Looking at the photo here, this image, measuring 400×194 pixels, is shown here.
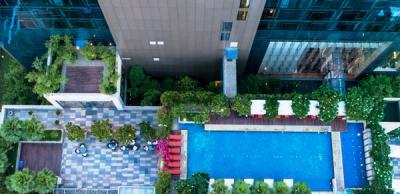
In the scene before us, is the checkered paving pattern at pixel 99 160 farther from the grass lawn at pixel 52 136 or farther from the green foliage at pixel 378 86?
the green foliage at pixel 378 86

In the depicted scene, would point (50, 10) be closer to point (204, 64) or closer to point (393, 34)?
point (204, 64)

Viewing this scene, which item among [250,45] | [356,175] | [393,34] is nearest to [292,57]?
[250,45]

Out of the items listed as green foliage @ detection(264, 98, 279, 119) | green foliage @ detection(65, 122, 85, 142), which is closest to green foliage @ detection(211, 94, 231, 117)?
green foliage @ detection(264, 98, 279, 119)

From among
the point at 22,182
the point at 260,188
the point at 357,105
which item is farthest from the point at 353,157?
the point at 22,182

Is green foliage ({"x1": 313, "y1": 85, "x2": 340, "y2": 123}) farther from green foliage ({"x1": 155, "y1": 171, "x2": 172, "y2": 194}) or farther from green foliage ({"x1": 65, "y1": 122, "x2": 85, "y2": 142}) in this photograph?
green foliage ({"x1": 65, "y1": 122, "x2": 85, "y2": 142})

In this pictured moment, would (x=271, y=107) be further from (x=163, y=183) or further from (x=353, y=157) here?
(x=163, y=183)

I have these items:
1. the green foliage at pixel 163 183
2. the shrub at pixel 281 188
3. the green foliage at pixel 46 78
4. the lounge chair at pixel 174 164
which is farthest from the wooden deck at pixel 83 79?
the shrub at pixel 281 188
